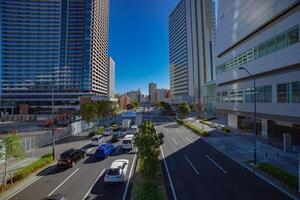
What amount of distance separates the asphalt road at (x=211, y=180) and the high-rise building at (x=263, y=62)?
11.4 metres

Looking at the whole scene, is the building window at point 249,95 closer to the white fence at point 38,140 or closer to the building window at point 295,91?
the building window at point 295,91

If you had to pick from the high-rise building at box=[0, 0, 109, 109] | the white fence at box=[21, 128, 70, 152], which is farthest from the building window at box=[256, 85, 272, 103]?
the high-rise building at box=[0, 0, 109, 109]

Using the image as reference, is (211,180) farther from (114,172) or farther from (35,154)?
(35,154)

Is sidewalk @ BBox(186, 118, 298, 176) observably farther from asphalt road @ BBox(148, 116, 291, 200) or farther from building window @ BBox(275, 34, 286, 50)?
building window @ BBox(275, 34, 286, 50)

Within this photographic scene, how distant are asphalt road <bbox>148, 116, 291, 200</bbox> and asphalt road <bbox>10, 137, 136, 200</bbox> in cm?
433

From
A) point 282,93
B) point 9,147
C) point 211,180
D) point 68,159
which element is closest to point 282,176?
point 211,180

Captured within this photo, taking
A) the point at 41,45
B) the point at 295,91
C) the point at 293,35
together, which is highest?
the point at 41,45

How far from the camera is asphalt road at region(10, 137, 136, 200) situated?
14.1 metres

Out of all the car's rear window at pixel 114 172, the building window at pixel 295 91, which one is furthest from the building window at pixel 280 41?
the car's rear window at pixel 114 172

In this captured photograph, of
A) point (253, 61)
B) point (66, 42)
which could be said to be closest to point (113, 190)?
point (253, 61)

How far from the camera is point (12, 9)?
11744 cm

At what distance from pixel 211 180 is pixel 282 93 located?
19.2 metres

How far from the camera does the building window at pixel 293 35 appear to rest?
2342 centimetres

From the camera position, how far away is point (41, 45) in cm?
11744
